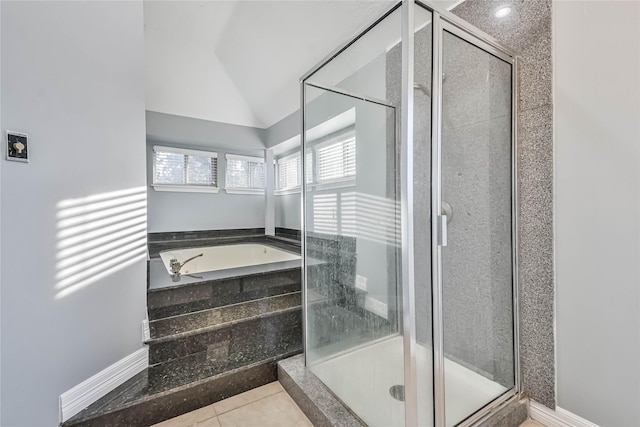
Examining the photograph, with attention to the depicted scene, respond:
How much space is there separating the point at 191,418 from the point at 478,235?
1661mm

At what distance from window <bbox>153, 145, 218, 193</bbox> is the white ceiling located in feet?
1.85

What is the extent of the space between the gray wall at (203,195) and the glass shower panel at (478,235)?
3.42 metres

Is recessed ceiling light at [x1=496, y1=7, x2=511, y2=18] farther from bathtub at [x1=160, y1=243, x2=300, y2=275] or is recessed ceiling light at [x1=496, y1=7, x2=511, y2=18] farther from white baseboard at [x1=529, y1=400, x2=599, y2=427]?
bathtub at [x1=160, y1=243, x2=300, y2=275]

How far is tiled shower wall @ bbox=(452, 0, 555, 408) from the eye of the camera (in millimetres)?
1248

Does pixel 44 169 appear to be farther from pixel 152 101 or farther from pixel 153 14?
pixel 152 101

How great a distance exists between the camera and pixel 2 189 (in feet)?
3.16

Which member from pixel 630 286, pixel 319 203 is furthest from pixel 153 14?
pixel 630 286

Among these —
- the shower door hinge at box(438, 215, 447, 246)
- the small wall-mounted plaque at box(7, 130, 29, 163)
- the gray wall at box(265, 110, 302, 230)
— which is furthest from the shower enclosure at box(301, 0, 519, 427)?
the gray wall at box(265, 110, 302, 230)

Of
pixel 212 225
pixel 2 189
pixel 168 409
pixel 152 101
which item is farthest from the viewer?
pixel 212 225

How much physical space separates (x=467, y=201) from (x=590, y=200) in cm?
44

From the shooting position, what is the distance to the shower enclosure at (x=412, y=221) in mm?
1032

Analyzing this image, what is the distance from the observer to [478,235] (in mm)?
1418

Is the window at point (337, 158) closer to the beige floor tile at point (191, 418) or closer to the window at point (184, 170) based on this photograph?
the beige floor tile at point (191, 418)

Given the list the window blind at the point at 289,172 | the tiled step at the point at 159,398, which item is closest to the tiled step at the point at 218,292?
the tiled step at the point at 159,398
